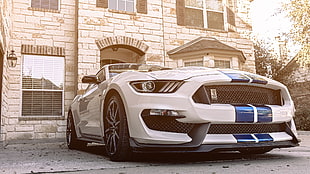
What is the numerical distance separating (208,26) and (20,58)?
22.2ft

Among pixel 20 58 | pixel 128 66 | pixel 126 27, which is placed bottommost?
pixel 128 66

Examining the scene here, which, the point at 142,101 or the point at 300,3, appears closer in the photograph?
the point at 142,101

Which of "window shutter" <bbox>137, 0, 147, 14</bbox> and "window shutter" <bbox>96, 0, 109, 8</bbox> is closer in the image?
"window shutter" <bbox>96, 0, 109, 8</bbox>

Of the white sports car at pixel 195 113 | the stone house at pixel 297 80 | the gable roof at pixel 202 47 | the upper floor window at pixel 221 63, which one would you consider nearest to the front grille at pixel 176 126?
the white sports car at pixel 195 113

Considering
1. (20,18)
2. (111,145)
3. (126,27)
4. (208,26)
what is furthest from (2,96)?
(208,26)

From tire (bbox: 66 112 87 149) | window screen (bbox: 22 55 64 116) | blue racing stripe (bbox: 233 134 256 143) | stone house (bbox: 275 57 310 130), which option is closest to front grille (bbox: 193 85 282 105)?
blue racing stripe (bbox: 233 134 256 143)

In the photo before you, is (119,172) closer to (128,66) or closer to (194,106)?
(194,106)

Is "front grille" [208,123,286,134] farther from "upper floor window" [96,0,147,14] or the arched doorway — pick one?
"upper floor window" [96,0,147,14]

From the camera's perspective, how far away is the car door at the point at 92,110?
3.95 meters

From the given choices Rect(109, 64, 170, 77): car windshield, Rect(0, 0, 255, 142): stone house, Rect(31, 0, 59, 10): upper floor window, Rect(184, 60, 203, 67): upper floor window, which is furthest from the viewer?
Rect(184, 60, 203, 67): upper floor window

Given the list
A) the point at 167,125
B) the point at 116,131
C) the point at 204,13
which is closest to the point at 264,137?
the point at 167,125

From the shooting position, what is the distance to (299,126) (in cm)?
1287

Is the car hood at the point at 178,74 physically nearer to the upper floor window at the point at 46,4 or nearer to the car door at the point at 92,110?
the car door at the point at 92,110

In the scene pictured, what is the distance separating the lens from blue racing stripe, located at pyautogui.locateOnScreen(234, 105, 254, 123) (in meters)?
3.04
